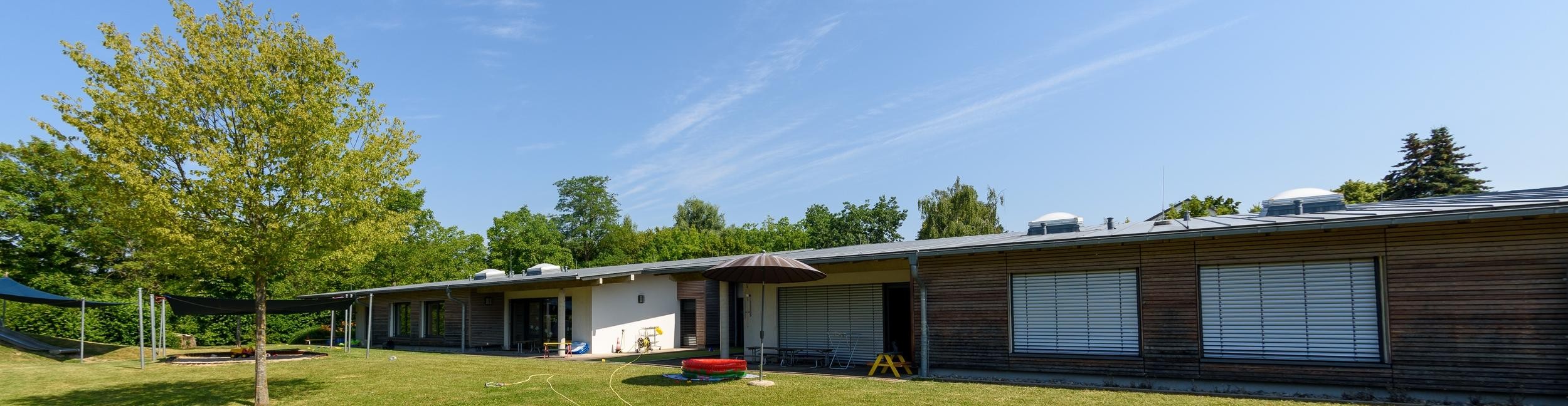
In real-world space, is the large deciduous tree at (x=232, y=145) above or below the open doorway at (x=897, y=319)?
above

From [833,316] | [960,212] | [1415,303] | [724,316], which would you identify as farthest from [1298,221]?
[960,212]

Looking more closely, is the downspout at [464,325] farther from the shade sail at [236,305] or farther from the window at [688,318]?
the window at [688,318]

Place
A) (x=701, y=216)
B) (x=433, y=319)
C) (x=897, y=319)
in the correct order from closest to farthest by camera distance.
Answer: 1. (x=897, y=319)
2. (x=433, y=319)
3. (x=701, y=216)

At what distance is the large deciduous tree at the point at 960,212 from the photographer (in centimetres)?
3828

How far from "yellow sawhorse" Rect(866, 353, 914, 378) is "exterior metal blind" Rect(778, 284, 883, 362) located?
184cm

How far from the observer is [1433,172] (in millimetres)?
31516

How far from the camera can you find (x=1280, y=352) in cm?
986

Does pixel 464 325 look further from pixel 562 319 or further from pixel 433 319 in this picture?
pixel 562 319

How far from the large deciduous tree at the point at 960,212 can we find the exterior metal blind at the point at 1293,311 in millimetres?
27716

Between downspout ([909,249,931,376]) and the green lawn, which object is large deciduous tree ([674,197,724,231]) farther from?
downspout ([909,249,931,376])

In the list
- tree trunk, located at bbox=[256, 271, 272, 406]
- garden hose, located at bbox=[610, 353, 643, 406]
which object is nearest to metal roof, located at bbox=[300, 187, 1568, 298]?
garden hose, located at bbox=[610, 353, 643, 406]

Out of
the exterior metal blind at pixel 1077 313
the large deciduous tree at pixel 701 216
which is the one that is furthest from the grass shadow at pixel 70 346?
the large deciduous tree at pixel 701 216

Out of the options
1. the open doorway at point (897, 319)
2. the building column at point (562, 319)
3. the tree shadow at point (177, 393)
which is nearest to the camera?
the tree shadow at point (177, 393)

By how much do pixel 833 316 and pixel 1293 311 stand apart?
26.9 feet
